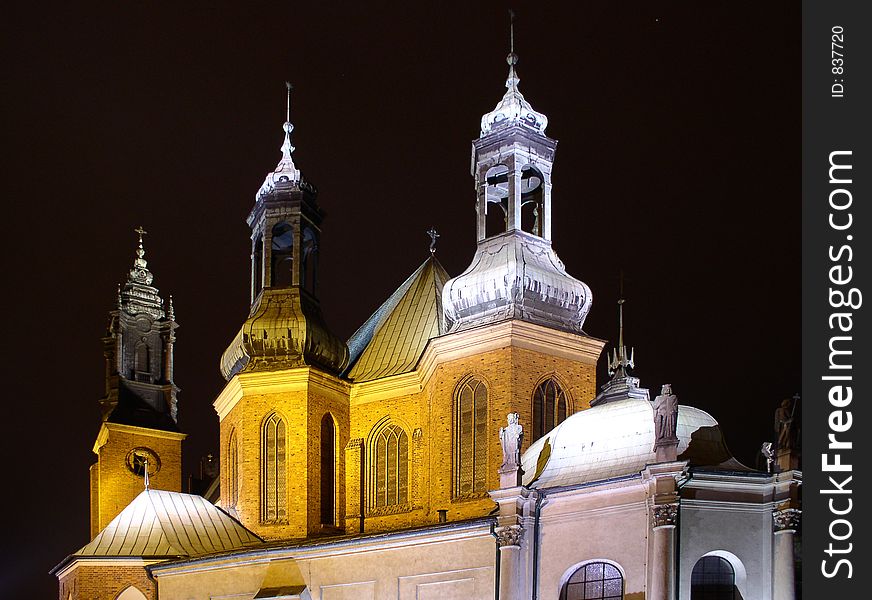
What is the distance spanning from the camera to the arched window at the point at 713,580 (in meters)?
27.6

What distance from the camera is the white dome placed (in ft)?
95.3

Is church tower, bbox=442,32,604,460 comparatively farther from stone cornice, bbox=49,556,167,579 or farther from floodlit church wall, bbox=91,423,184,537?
floodlit church wall, bbox=91,423,184,537

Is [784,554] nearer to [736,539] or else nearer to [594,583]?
[736,539]

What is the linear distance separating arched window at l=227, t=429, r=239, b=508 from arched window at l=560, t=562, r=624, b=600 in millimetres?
13865

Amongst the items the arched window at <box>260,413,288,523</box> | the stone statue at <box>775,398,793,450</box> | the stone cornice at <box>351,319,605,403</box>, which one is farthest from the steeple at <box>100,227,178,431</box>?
the stone statue at <box>775,398,793,450</box>

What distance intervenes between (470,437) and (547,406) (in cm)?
207

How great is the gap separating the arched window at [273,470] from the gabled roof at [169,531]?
3.05ft

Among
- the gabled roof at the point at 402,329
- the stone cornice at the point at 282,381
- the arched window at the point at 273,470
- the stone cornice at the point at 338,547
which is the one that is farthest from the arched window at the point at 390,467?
the stone cornice at the point at 338,547

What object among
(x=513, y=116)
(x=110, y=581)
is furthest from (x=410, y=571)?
(x=513, y=116)

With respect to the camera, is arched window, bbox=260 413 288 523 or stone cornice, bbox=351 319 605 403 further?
arched window, bbox=260 413 288 523

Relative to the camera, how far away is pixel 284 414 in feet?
130
